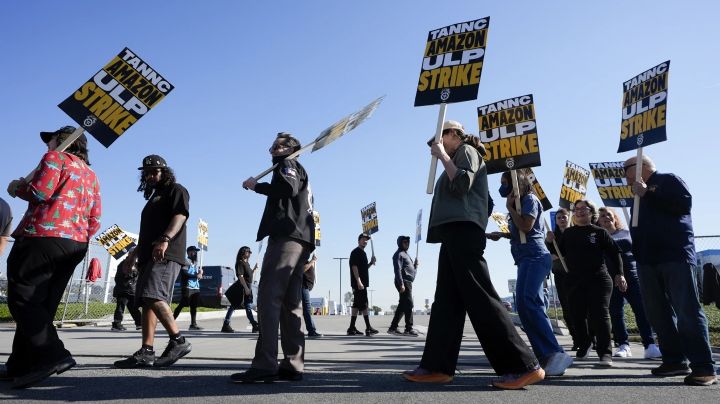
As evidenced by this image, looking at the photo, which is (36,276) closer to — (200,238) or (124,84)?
(124,84)

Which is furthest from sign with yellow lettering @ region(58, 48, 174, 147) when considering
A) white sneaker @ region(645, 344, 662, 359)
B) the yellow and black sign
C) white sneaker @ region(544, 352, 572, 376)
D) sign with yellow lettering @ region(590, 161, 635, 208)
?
sign with yellow lettering @ region(590, 161, 635, 208)

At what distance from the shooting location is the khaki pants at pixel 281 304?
4.05 metres

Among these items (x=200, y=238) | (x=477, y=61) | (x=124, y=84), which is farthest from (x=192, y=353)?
(x=200, y=238)

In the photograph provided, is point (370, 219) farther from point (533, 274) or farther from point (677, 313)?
point (677, 313)

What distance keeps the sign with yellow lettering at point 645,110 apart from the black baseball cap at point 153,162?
456 centimetres

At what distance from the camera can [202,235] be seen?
74.8ft

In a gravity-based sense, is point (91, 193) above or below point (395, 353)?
above

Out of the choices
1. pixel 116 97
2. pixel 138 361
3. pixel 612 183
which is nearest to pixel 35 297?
pixel 138 361

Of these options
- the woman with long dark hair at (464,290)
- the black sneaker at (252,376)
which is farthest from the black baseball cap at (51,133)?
the woman with long dark hair at (464,290)

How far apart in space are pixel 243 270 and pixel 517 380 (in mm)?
8737

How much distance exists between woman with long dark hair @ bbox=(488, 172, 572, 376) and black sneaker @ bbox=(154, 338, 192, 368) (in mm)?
2948

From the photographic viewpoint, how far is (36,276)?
12.7 ft

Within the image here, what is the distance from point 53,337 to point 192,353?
8.38 ft

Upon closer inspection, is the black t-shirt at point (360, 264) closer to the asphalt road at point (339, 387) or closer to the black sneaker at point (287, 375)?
the asphalt road at point (339, 387)
